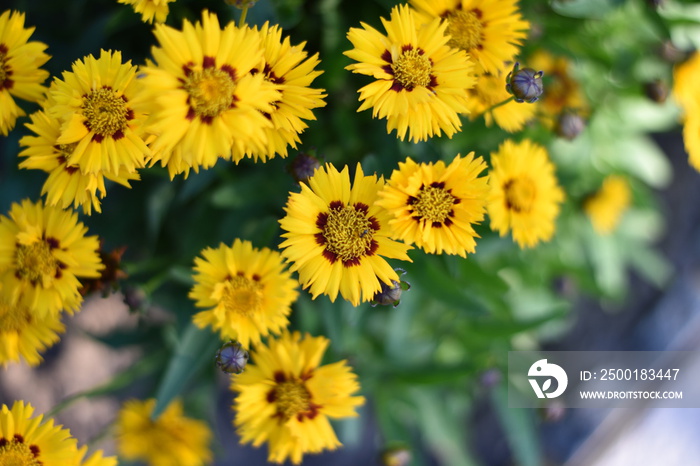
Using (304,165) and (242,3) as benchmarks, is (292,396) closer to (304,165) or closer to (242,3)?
(304,165)

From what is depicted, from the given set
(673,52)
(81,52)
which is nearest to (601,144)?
(673,52)

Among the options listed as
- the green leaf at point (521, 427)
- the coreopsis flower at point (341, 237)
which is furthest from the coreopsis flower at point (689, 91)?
the coreopsis flower at point (341, 237)

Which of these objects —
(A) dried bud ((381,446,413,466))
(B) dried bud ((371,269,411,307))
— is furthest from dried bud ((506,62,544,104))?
(A) dried bud ((381,446,413,466))

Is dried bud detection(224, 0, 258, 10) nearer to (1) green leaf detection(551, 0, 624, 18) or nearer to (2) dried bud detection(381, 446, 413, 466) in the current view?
(1) green leaf detection(551, 0, 624, 18)

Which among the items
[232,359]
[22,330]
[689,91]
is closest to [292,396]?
[232,359]

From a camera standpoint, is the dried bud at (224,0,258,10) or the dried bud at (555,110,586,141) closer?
the dried bud at (224,0,258,10)

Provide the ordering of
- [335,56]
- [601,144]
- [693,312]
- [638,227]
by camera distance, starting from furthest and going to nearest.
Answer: [693,312]
[638,227]
[601,144]
[335,56]

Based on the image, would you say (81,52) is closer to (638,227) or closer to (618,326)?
(638,227)

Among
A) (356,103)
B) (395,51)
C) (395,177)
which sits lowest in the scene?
(395,177)

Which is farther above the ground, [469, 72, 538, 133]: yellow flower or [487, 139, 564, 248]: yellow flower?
[469, 72, 538, 133]: yellow flower
